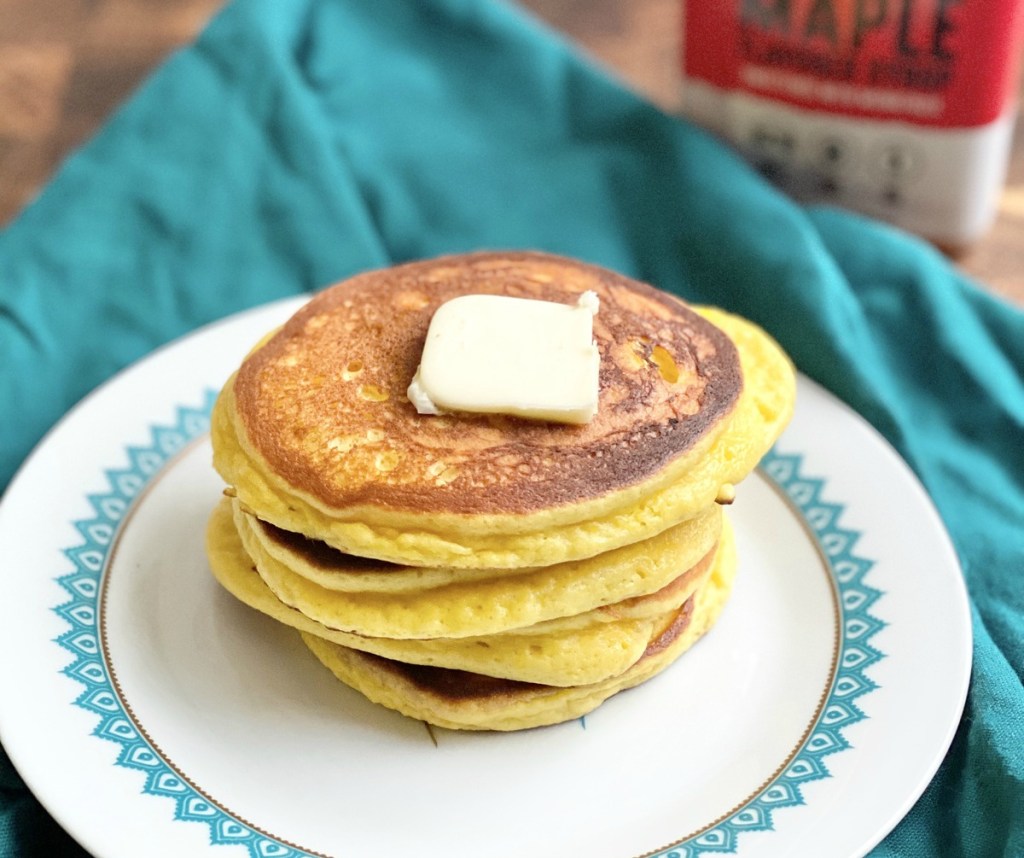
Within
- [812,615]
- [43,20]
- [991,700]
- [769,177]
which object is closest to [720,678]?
[812,615]

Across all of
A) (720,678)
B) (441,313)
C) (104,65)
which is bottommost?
(720,678)

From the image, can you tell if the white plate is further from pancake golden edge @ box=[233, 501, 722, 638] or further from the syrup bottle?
the syrup bottle

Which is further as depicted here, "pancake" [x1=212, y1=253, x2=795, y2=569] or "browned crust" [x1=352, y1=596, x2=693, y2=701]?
"browned crust" [x1=352, y1=596, x2=693, y2=701]

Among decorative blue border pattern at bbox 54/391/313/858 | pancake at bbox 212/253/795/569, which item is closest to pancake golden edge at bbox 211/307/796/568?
pancake at bbox 212/253/795/569

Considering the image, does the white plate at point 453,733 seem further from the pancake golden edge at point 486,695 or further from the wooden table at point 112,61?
the wooden table at point 112,61

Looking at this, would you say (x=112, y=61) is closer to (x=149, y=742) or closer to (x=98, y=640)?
(x=98, y=640)

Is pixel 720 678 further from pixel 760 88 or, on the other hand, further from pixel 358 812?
pixel 760 88
